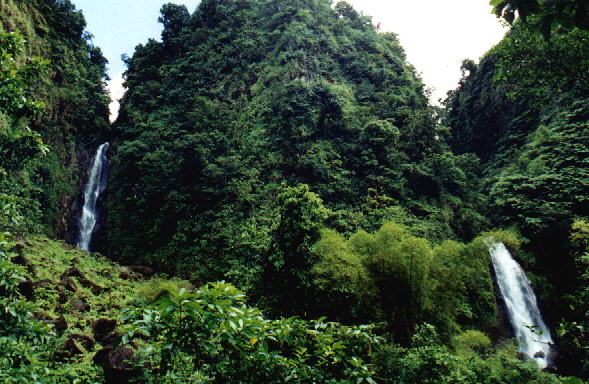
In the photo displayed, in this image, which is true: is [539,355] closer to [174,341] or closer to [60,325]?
[174,341]

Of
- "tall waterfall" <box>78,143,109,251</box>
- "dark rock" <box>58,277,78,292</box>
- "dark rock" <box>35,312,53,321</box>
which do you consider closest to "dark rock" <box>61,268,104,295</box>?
"dark rock" <box>58,277,78,292</box>

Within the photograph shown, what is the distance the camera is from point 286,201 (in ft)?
33.1

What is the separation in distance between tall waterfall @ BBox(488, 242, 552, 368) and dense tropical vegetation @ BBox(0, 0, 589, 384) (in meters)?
0.43

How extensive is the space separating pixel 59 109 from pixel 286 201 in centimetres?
1412

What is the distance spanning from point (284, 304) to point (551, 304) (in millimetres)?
10660

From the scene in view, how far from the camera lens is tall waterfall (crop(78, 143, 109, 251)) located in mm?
16578

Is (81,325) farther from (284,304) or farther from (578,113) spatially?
(578,113)

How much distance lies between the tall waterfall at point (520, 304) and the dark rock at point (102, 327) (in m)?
11.5

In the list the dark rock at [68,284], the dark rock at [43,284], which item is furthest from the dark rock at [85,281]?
the dark rock at [43,284]

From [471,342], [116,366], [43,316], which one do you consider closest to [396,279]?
[471,342]

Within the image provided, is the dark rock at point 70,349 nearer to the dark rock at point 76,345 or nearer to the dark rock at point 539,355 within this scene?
the dark rock at point 76,345

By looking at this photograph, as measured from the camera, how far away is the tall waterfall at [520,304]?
35.5 feet

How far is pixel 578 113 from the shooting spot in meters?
14.6

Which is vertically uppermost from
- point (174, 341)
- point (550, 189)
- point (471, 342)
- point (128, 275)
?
point (550, 189)
